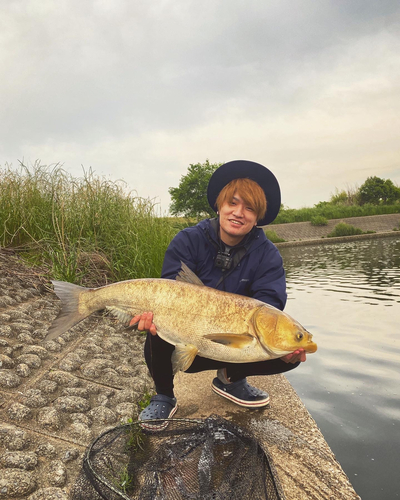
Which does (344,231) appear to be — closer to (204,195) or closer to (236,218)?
(204,195)

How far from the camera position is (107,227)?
19.6ft

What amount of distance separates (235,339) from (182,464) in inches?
26.1

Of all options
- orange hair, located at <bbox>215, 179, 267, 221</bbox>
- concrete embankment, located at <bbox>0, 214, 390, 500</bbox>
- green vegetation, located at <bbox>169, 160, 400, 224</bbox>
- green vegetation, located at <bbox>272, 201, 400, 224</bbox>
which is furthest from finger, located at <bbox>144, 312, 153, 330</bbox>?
green vegetation, located at <bbox>169, 160, 400, 224</bbox>

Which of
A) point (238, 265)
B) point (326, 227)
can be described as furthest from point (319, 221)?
point (238, 265)

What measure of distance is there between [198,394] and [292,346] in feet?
4.77

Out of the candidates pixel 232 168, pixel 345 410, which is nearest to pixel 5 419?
pixel 232 168

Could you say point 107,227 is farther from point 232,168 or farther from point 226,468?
point 226,468

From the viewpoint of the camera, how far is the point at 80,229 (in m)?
5.80

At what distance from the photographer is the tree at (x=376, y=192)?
43219 mm

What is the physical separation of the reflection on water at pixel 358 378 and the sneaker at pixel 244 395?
0.82 metres

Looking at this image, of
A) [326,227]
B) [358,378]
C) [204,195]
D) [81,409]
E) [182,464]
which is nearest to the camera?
[182,464]

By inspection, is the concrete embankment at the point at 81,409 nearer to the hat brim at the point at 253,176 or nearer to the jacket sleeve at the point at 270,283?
the jacket sleeve at the point at 270,283

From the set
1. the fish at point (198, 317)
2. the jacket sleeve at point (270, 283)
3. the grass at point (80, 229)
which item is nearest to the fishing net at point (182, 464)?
the fish at point (198, 317)

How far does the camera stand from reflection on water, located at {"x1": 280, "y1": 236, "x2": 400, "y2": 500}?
8.98 ft
